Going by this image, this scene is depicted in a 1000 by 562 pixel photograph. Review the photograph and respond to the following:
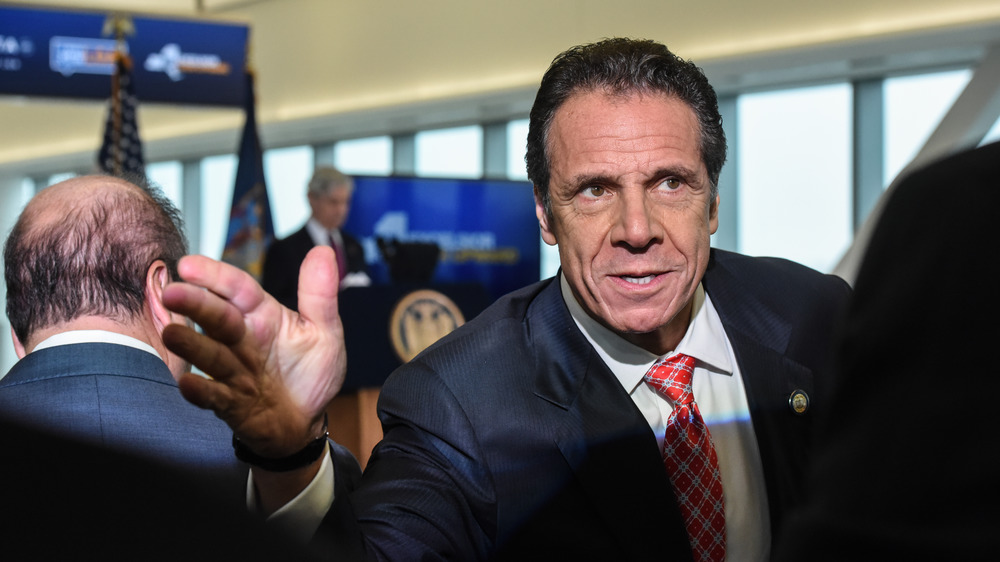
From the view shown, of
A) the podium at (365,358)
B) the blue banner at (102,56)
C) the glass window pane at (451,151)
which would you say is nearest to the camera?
the podium at (365,358)

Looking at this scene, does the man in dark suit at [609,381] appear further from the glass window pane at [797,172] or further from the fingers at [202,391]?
the glass window pane at [797,172]

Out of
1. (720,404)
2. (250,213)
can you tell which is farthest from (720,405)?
(250,213)

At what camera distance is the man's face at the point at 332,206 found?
18.6ft

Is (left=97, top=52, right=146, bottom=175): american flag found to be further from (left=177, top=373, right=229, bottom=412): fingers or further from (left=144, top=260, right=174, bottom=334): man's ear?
(left=177, top=373, right=229, bottom=412): fingers

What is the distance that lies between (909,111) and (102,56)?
6109mm

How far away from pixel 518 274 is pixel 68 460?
562 cm

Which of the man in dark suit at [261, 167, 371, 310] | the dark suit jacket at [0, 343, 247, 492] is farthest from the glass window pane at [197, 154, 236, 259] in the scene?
the dark suit jacket at [0, 343, 247, 492]

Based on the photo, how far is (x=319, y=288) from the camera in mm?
1103

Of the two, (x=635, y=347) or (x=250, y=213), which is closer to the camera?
(x=635, y=347)

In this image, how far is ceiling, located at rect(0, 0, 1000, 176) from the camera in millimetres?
7418

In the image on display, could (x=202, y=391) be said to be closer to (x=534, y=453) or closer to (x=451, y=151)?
(x=534, y=453)

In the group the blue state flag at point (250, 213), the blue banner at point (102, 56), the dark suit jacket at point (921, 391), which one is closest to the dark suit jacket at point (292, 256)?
the blue state flag at point (250, 213)

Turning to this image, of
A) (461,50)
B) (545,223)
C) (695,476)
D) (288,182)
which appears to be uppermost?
(461,50)

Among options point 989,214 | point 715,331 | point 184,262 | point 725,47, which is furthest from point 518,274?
point 989,214
